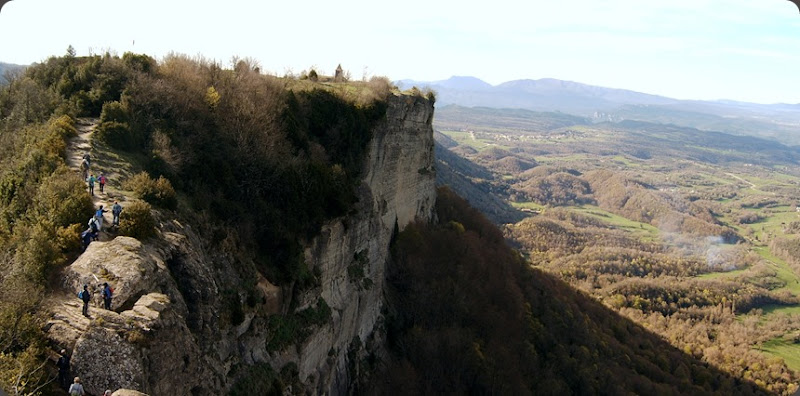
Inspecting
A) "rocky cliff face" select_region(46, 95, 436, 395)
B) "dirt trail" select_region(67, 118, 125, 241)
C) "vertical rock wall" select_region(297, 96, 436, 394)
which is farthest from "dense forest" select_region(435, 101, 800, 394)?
"dirt trail" select_region(67, 118, 125, 241)

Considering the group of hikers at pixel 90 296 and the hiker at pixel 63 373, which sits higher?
the group of hikers at pixel 90 296

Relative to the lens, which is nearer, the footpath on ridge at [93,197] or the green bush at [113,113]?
the footpath on ridge at [93,197]

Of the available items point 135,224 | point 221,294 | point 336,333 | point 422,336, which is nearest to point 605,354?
point 422,336

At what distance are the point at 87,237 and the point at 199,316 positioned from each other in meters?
3.01

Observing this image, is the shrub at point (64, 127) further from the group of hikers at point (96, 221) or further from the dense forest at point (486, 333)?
the dense forest at point (486, 333)

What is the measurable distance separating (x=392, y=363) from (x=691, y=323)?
66.4 meters

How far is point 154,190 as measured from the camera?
1401 centimetres

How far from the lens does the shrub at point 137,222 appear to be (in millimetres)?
11988

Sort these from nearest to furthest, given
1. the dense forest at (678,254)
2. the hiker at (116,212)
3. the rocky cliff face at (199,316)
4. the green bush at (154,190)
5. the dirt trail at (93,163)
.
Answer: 1. the rocky cliff face at (199,316)
2. the hiker at (116,212)
3. the dirt trail at (93,163)
4. the green bush at (154,190)
5. the dense forest at (678,254)

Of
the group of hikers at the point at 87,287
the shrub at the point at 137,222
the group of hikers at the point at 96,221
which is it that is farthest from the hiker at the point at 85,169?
the shrub at the point at 137,222

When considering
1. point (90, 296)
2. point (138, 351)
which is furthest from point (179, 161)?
point (138, 351)

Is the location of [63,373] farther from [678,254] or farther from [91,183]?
[678,254]

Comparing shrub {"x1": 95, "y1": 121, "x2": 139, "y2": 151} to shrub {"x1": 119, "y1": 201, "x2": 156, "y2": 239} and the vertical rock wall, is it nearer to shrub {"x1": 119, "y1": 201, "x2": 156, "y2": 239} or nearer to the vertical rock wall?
shrub {"x1": 119, "y1": 201, "x2": 156, "y2": 239}

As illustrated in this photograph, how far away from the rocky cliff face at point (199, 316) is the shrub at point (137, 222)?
0.38m
